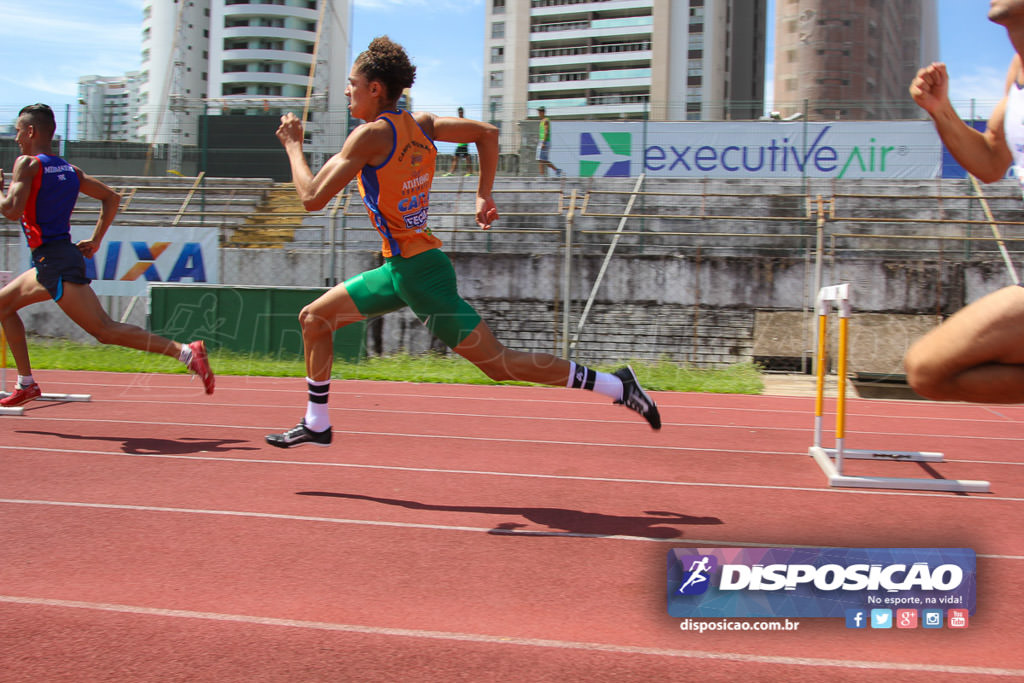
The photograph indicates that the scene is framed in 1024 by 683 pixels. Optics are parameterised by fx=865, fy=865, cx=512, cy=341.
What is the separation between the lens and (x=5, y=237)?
53.9ft

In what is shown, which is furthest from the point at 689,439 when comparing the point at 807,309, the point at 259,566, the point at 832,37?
the point at 832,37

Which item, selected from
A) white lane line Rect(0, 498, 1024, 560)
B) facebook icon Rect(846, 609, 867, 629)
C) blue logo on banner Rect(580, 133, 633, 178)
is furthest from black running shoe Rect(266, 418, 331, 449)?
blue logo on banner Rect(580, 133, 633, 178)

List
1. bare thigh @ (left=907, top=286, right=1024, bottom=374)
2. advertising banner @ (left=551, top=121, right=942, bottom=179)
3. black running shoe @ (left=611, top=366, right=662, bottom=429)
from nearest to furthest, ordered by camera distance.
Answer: bare thigh @ (left=907, top=286, right=1024, bottom=374), black running shoe @ (left=611, top=366, right=662, bottom=429), advertising banner @ (left=551, top=121, right=942, bottom=179)

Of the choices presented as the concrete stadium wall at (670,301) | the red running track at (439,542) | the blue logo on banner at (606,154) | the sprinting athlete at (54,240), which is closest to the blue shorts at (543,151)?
the blue logo on banner at (606,154)

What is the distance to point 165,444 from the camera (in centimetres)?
613

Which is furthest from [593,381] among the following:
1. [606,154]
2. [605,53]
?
[605,53]

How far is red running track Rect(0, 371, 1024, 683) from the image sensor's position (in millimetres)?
2623

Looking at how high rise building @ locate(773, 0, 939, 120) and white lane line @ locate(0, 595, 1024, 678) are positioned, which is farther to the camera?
high rise building @ locate(773, 0, 939, 120)

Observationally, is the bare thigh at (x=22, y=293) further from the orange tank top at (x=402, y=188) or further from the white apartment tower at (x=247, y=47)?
the white apartment tower at (x=247, y=47)

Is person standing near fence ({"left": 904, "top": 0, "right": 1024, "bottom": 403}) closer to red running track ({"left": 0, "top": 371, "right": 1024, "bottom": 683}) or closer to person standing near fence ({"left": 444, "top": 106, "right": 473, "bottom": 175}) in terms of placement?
red running track ({"left": 0, "top": 371, "right": 1024, "bottom": 683})

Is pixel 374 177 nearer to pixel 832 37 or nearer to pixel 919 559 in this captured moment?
pixel 919 559

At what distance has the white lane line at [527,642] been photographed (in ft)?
8.46

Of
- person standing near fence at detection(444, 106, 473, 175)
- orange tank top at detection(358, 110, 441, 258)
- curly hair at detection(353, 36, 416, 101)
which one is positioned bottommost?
orange tank top at detection(358, 110, 441, 258)

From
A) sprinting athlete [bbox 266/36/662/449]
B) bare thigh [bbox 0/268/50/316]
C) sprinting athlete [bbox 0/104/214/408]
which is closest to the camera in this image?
sprinting athlete [bbox 266/36/662/449]
